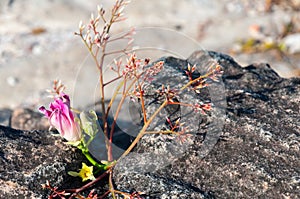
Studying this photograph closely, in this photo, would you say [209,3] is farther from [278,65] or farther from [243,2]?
[278,65]

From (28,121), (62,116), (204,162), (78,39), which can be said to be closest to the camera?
(62,116)

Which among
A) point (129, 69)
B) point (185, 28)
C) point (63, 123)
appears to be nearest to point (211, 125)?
point (129, 69)

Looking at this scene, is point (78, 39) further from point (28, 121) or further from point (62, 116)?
point (62, 116)

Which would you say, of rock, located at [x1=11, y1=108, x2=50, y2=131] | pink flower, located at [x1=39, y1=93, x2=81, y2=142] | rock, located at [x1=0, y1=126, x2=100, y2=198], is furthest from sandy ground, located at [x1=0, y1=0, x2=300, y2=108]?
pink flower, located at [x1=39, y1=93, x2=81, y2=142]

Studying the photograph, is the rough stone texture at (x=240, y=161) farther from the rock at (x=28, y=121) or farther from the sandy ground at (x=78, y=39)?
the sandy ground at (x=78, y=39)

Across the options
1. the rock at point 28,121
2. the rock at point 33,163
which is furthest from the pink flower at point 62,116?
the rock at point 28,121

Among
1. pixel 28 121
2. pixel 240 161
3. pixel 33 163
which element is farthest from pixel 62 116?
pixel 28 121
